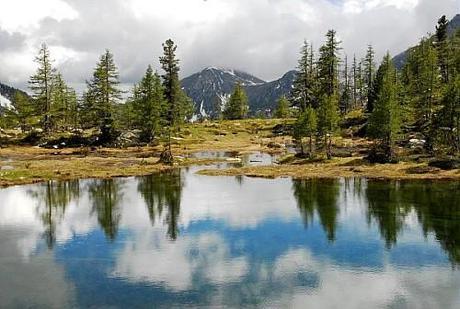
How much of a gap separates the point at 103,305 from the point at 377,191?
38863 millimetres

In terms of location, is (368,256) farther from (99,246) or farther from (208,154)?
(208,154)

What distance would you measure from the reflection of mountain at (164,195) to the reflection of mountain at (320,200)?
11648 millimetres

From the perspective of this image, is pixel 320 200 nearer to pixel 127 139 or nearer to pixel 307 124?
pixel 307 124

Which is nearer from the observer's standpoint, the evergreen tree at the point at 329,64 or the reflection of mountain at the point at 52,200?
the reflection of mountain at the point at 52,200

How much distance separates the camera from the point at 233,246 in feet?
113

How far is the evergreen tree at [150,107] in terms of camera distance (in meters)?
104

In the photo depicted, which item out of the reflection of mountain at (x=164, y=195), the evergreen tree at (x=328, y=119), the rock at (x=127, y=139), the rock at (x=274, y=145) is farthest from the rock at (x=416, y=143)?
the rock at (x=127, y=139)

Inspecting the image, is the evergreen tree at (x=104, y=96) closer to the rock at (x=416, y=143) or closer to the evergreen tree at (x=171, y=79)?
the evergreen tree at (x=171, y=79)

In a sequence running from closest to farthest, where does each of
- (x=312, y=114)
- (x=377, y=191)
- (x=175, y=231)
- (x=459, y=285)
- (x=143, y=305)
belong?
(x=143, y=305)
(x=459, y=285)
(x=175, y=231)
(x=377, y=191)
(x=312, y=114)

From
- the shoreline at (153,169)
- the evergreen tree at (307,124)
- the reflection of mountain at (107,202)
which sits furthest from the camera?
the evergreen tree at (307,124)

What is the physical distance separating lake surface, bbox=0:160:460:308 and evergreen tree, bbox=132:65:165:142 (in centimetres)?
4634

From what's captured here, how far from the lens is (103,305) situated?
2391 cm

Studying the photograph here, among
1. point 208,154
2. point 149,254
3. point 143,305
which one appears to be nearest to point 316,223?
point 149,254

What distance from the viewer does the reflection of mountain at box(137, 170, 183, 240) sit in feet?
141
